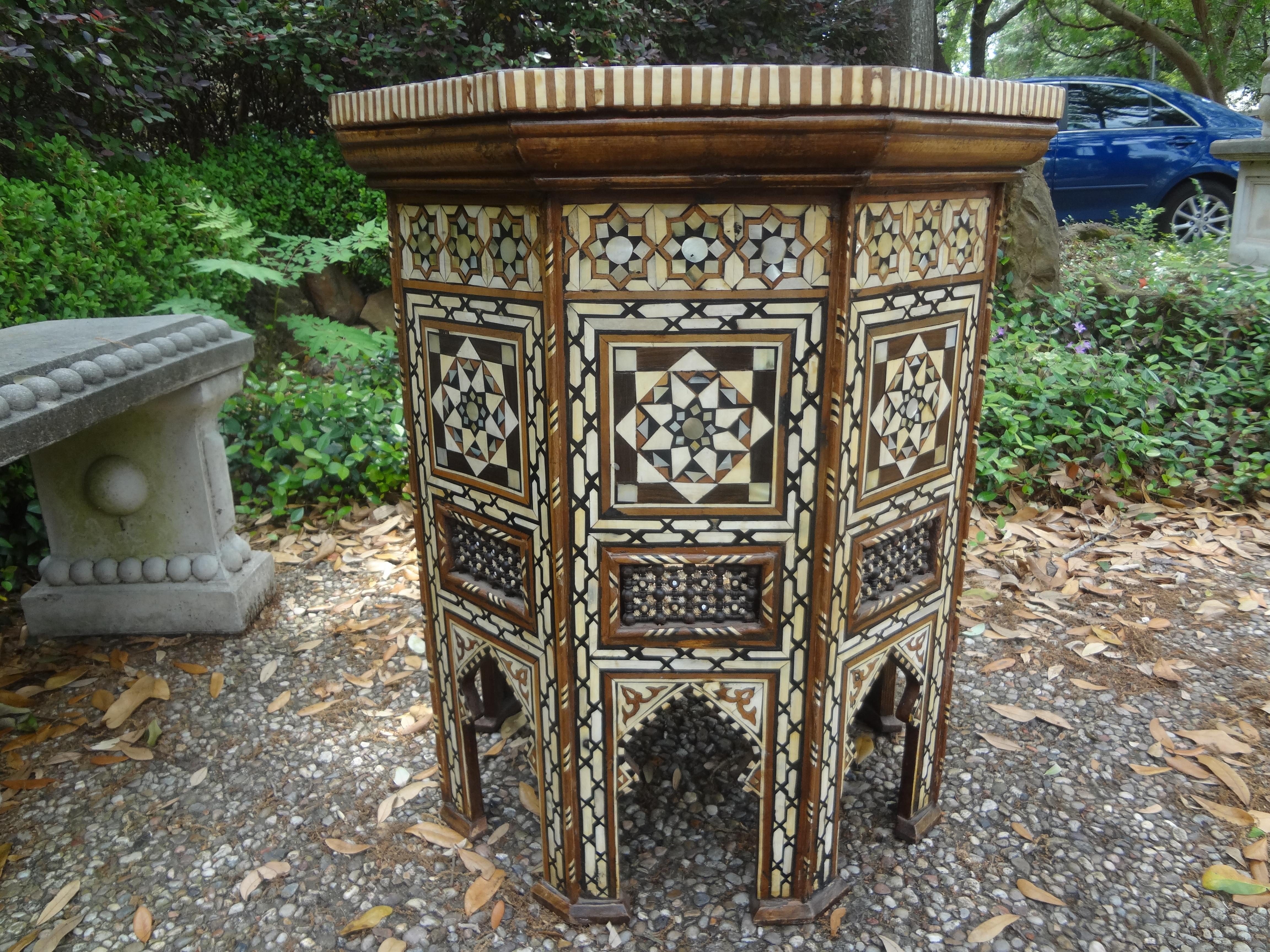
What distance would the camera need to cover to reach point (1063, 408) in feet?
15.1

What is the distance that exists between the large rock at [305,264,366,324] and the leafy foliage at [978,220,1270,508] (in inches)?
172

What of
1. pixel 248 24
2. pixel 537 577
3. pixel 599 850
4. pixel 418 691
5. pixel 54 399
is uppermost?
pixel 248 24

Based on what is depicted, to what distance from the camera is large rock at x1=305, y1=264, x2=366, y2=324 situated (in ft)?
20.1

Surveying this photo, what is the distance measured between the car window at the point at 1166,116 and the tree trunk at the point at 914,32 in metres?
3.26

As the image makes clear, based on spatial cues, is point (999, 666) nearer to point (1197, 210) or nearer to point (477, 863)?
point (477, 863)

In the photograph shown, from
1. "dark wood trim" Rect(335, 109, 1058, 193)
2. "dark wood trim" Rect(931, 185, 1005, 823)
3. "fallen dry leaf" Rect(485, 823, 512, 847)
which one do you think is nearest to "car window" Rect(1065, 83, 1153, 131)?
→ "dark wood trim" Rect(931, 185, 1005, 823)

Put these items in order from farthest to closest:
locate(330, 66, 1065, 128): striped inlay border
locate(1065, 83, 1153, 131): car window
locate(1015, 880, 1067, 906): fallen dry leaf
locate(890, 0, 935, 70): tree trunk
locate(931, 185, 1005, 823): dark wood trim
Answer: locate(1065, 83, 1153, 131): car window < locate(890, 0, 935, 70): tree trunk < locate(1015, 880, 1067, 906): fallen dry leaf < locate(931, 185, 1005, 823): dark wood trim < locate(330, 66, 1065, 128): striped inlay border

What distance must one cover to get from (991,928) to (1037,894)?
0.59 feet

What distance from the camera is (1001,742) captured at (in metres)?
2.67

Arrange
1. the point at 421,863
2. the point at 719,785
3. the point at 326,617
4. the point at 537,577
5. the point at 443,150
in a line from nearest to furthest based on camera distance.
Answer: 1. the point at 443,150
2. the point at 537,577
3. the point at 421,863
4. the point at 719,785
5. the point at 326,617

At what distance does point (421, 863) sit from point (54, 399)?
1.58 meters

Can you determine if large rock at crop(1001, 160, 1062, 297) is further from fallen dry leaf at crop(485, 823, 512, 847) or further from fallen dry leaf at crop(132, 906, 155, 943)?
fallen dry leaf at crop(132, 906, 155, 943)

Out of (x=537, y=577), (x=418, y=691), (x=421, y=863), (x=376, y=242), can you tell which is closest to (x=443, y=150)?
(x=537, y=577)

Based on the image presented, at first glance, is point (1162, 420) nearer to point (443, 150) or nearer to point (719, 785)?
point (719, 785)
